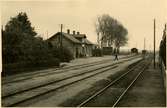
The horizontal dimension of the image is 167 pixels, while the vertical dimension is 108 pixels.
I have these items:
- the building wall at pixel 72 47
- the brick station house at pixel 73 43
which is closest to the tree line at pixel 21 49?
the brick station house at pixel 73 43

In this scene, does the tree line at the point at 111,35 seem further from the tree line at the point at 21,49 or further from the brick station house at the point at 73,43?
the tree line at the point at 21,49

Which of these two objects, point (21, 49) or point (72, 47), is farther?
point (72, 47)

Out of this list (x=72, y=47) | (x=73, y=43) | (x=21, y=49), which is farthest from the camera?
(x=73, y=43)

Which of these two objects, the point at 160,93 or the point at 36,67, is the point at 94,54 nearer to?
the point at 36,67

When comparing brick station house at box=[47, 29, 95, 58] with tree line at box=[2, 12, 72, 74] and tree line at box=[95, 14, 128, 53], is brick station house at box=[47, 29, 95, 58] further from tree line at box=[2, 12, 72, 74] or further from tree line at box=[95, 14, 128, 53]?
tree line at box=[2, 12, 72, 74]

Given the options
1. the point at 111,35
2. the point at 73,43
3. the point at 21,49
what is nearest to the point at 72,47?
the point at 73,43

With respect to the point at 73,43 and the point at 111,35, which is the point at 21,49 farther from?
the point at 111,35

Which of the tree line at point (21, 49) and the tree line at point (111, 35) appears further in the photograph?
the tree line at point (111, 35)

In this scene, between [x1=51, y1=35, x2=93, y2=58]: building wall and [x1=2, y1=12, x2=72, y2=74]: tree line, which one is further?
[x1=51, y1=35, x2=93, y2=58]: building wall

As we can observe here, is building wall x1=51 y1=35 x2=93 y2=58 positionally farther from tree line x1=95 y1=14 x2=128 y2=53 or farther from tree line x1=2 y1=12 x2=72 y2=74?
tree line x1=2 y1=12 x2=72 y2=74

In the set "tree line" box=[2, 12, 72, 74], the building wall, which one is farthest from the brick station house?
"tree line" box=[2, 12, 72, 74]

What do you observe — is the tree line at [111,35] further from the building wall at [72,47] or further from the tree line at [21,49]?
the tree line at [21,49]

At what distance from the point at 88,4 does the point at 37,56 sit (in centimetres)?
2013

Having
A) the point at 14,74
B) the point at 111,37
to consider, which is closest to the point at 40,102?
the point at 14,74
